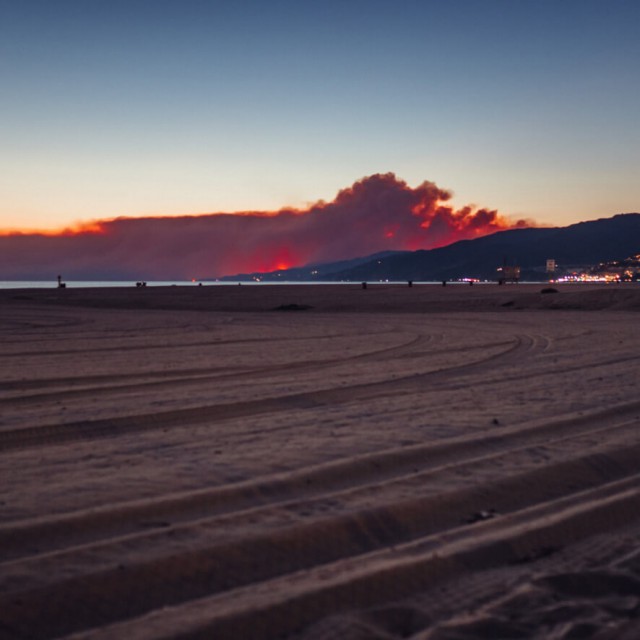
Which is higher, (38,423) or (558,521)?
(38,423)

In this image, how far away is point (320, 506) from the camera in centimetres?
404

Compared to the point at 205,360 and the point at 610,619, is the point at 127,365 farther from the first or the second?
the point at 610,619

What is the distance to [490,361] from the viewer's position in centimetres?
1113

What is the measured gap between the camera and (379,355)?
12.1 metres

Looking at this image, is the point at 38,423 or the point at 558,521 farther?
the point at 38,423

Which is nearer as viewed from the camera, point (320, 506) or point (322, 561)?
point (322, 561)

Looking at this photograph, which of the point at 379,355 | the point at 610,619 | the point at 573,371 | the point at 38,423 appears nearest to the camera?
the point at 610,619

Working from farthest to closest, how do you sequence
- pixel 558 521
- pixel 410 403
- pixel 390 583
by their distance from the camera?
1. pixel 410 403
2. pixel 558 521
3. pixel 390 583

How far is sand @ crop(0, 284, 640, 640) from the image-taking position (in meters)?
2.85

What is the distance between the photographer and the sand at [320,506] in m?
2.85

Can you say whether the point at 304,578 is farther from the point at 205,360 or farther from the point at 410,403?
the point at 205,360

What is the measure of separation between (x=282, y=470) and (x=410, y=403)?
286cm

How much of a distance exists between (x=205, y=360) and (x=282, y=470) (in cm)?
657

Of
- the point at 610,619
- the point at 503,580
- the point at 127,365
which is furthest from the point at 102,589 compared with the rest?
the point at 127,365
